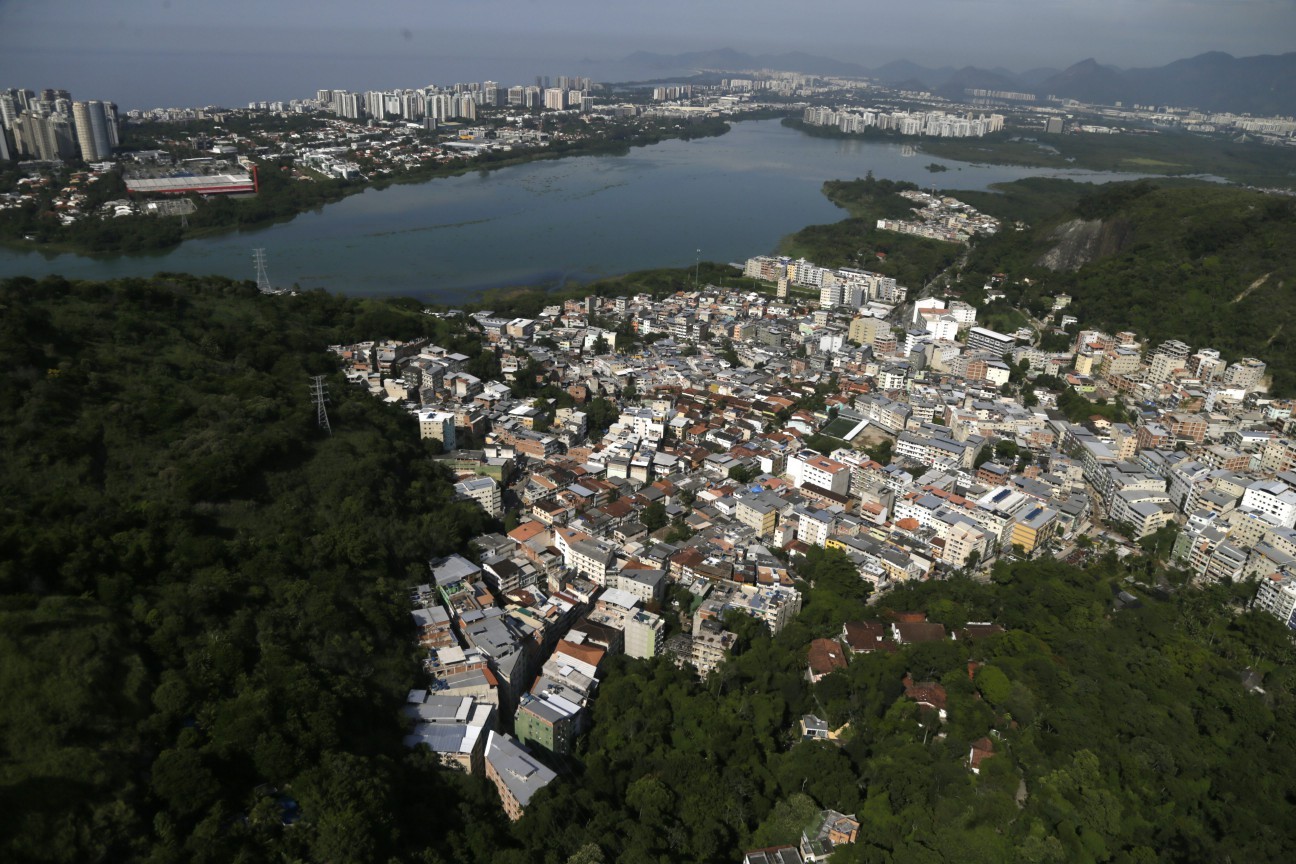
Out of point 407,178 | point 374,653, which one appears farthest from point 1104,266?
point 407,178

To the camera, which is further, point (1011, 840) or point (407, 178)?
point (407, 178)

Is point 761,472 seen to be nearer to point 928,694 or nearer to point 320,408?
point 928,694

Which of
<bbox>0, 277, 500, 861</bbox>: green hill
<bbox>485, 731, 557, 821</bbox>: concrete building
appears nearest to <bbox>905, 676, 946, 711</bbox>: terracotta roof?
<bbox>485, 731, 557, 821</bbox>: concrete building

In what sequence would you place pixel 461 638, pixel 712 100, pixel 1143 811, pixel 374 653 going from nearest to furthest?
pixel 1143 811 < pixel 374 653 < pixel 461 638 < pixel 712 100

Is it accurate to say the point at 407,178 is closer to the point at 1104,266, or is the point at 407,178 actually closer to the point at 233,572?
the point at 1104,266

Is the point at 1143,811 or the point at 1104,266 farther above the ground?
the point at 1104,266
